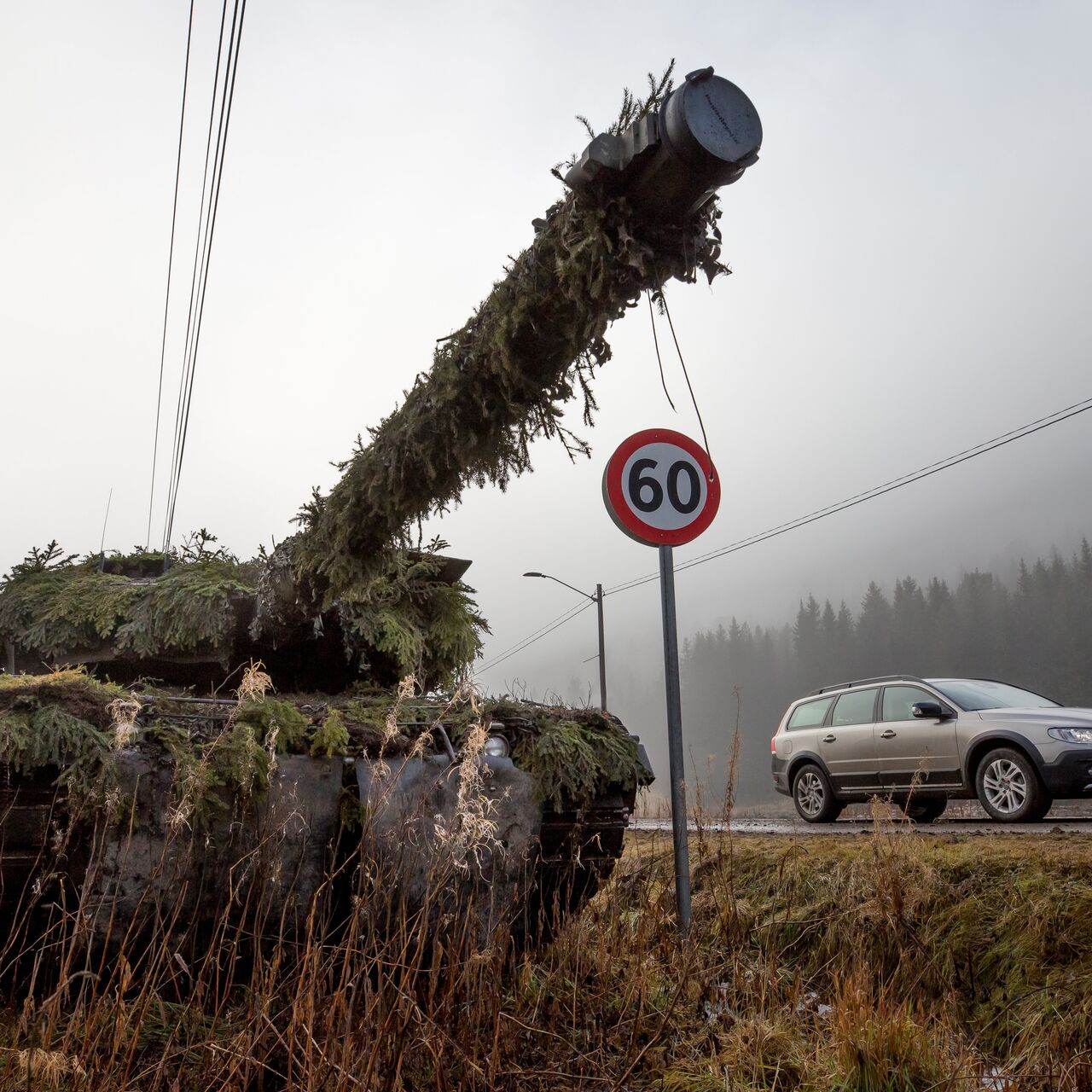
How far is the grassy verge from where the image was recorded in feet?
8.96

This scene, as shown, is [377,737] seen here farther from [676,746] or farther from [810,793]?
[810,793]

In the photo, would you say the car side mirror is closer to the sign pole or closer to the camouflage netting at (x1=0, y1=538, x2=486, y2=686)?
the camouflage netting at (x1=0, y1=538, x2=486, y2=686)

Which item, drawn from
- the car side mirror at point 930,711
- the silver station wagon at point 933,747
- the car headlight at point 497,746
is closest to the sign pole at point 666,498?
the car headlight at point 497,746

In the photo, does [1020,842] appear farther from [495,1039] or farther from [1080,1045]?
[495,1039]

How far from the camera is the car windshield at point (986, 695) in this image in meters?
8.62

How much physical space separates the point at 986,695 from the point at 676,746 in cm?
574

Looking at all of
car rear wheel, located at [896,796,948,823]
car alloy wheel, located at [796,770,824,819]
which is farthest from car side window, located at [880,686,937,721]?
car alloy wheel, located at [796,770,824,819]

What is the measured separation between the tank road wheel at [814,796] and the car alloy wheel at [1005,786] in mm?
1889

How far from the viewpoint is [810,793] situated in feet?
34.0

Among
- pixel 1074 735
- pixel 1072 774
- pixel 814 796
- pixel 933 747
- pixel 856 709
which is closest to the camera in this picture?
pixel 1072 774

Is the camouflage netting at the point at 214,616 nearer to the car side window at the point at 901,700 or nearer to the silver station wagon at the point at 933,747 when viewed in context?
the silver station wagon at the point at 933,747

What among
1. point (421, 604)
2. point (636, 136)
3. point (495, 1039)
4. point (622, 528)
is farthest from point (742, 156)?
point (421, 604)

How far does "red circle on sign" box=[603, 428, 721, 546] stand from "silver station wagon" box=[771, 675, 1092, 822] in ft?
12.1

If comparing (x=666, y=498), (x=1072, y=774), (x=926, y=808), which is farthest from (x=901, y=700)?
(x=666, y=498)
